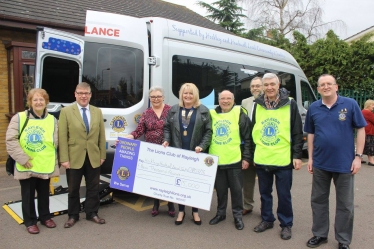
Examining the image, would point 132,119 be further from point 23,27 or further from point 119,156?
point 23,27

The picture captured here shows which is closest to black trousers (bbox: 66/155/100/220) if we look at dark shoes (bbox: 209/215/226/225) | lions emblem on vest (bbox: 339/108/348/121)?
dark shoes (bbox: 209/215/226/225)

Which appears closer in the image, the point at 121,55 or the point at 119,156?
the point at 119,156

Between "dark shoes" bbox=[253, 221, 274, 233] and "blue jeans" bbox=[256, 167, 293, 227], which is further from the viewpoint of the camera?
"dark shoes" bbox=[253, 221, 274, 233]

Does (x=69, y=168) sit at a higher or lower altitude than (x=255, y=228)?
Result: higher

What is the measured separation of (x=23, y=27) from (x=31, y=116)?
16.4 ft

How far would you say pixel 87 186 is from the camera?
399 centimetres

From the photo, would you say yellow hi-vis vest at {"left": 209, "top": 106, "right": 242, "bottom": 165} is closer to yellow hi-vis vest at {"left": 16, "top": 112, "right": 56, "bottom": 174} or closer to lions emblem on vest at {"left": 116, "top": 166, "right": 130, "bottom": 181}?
lions emblem on vest at {"left": 116, "top": 166, "right": 130, "bottom": 181}

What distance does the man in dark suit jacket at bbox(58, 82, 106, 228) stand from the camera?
373 cm

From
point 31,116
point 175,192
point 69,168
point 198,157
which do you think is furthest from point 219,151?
point 31,116

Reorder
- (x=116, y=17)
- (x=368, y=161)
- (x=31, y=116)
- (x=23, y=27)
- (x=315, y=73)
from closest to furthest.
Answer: (x=31, y=116) → (x=116, y=17) → (x=23, y=27) → (x=368, y=161) → (x=315, y=73)

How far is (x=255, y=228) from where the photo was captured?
12.5 feet

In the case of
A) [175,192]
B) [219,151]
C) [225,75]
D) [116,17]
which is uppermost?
[116,17]

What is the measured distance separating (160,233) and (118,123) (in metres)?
1.62

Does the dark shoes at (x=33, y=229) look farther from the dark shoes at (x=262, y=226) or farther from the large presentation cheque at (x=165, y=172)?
the dark shoes at (x=262, y=226)
